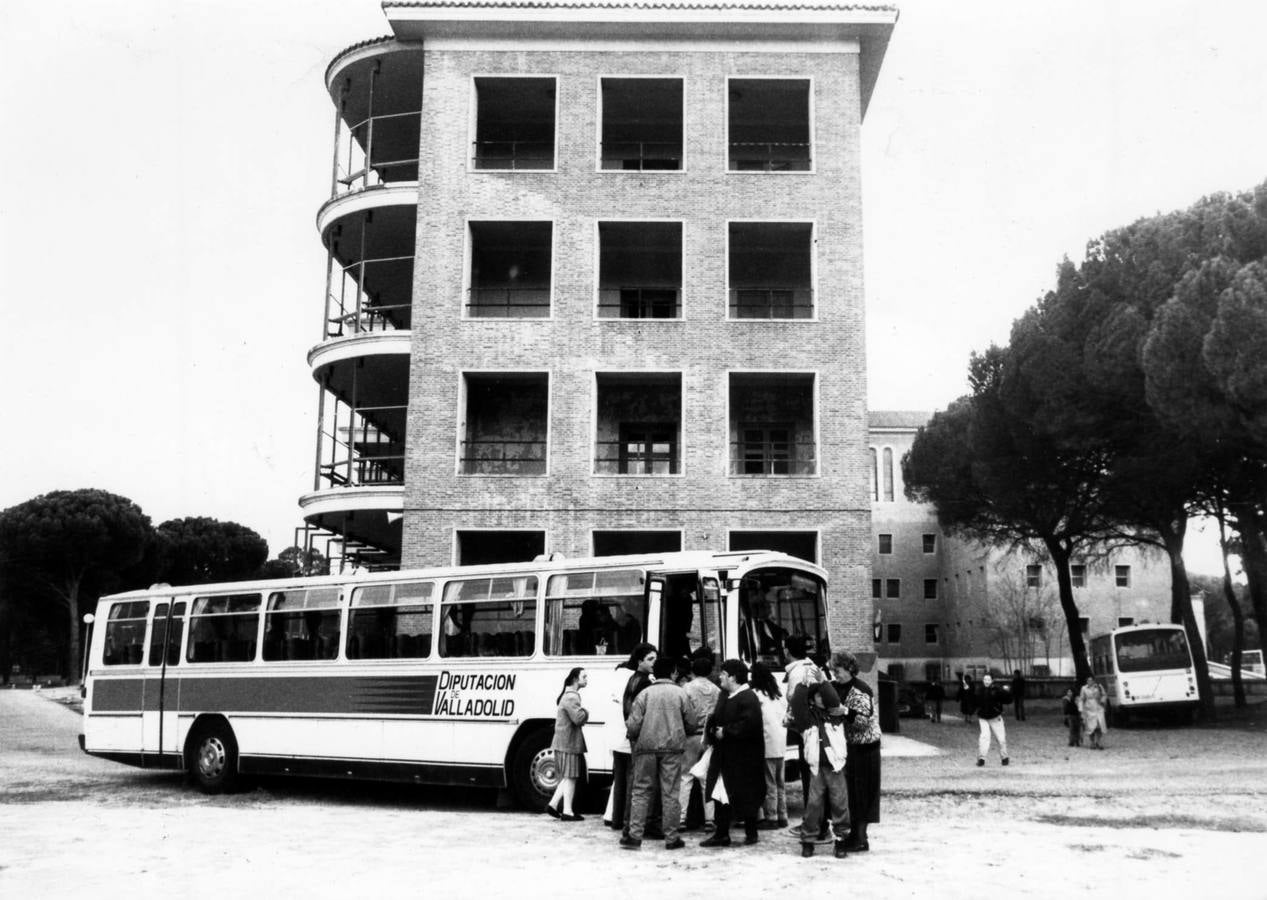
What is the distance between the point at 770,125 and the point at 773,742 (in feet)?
63.2

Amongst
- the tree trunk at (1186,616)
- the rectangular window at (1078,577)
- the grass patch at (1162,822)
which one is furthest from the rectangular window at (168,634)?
the rectangular window at (1078,577)

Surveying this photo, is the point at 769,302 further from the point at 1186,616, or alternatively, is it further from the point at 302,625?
the point at 1186,616

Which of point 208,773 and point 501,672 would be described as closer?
point 501,672

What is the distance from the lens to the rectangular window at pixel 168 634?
17.0 metres

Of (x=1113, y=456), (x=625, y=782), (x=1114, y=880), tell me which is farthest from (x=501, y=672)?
(x=1113, y=456)

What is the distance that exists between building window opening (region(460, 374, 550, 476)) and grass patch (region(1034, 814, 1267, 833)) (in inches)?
598

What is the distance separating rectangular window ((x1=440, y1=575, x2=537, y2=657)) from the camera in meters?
14.2

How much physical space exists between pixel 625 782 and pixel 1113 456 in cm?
2527

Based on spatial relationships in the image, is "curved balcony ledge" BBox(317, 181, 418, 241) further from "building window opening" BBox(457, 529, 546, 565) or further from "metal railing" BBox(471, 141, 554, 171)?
"building window opening" BBox(457, 529, 546, 565)

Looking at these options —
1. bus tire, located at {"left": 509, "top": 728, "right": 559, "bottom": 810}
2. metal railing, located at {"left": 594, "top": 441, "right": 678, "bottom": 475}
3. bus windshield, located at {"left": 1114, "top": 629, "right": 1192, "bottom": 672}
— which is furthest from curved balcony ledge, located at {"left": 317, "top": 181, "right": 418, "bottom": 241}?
bus windshield, located at {"left": 1114, "top": 629, "right": 1192, "bottom": 672}

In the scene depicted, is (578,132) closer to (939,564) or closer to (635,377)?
(635,377)

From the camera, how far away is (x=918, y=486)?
148 feet

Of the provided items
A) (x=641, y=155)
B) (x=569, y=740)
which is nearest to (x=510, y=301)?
(x=641, y=155)

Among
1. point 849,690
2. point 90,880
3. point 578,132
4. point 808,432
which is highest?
point 578,132
